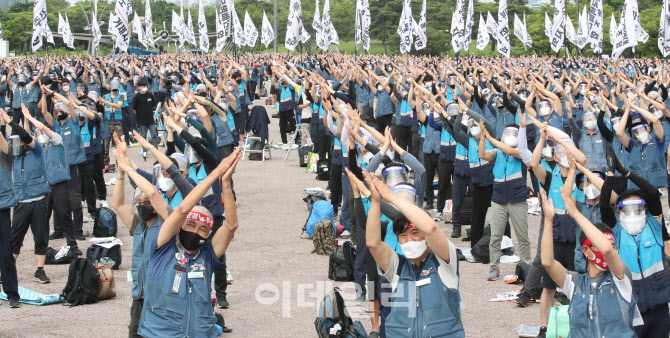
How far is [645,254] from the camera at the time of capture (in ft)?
21.4

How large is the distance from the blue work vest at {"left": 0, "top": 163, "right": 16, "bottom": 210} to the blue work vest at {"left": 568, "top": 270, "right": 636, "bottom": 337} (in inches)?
268

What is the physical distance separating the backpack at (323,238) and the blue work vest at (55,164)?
146 inches

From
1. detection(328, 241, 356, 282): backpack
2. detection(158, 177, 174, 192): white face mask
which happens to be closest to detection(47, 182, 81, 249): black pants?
detection(328, 241, 356, 282): backpack

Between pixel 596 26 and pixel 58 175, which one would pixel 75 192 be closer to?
pixel 58 175

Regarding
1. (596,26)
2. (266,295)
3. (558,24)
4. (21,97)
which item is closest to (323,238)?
(266,295)

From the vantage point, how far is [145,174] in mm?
7773

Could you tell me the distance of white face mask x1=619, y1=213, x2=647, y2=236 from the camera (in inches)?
254

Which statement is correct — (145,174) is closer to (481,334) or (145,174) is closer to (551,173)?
(481,334)

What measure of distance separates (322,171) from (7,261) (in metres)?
9.98

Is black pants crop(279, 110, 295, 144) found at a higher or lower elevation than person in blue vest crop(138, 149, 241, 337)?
lower

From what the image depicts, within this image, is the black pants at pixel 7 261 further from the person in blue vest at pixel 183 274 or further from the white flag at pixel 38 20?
the white flag at pixel 38 20

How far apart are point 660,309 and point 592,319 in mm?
1176

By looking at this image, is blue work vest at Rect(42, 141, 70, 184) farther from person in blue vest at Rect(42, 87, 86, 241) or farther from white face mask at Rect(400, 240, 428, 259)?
white face mask at Rect(400, 240, 428, 259)

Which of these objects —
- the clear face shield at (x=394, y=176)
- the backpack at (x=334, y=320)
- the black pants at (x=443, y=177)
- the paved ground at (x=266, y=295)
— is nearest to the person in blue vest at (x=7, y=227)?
the paved ground at (x=266, y=295)
